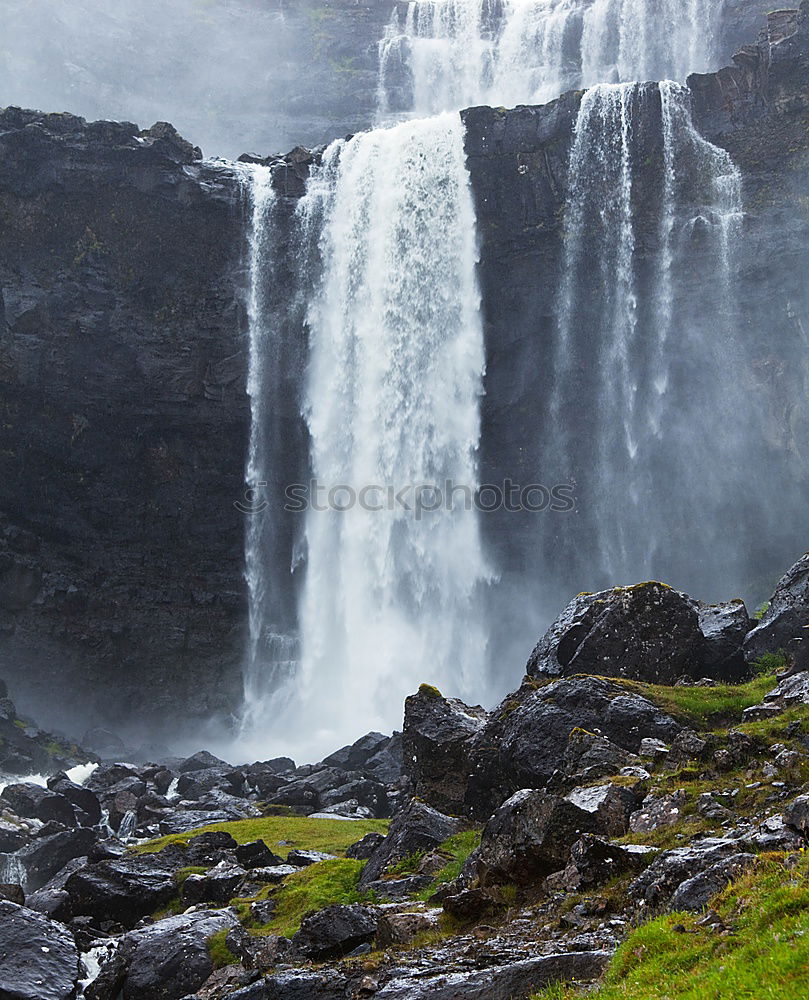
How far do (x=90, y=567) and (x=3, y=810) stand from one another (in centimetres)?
2427

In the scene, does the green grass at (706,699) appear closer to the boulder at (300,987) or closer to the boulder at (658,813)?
the boulder at (658,813)

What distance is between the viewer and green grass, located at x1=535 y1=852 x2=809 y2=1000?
5.84m

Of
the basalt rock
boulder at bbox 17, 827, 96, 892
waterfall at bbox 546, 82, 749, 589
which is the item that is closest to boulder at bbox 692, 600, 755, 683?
the basalt rock

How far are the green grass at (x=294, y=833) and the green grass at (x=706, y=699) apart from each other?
9.05 metres

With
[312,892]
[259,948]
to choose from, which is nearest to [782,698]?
[312,892]

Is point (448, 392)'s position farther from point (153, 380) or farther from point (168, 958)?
point (168, 958)

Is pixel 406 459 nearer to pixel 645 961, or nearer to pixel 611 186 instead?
pixel 611 186

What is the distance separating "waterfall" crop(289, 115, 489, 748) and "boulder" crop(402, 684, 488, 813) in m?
30.1

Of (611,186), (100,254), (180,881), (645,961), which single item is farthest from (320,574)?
(645,961)

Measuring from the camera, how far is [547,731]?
17.1m

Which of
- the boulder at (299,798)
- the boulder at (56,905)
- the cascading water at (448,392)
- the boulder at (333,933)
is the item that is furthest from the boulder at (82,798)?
the boulder at (333,933)

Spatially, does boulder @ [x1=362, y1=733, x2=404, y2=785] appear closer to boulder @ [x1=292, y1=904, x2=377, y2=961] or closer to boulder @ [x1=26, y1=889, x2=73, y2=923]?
boulder @ [x1=26, y1=889, x2=73, y2=923]

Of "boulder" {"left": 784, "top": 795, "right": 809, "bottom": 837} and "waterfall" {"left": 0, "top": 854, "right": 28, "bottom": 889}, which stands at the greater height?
"boulder" {"left": 784, "top": 795, "right": 809, "bottom": 837}

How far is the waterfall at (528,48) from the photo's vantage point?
250 feet
